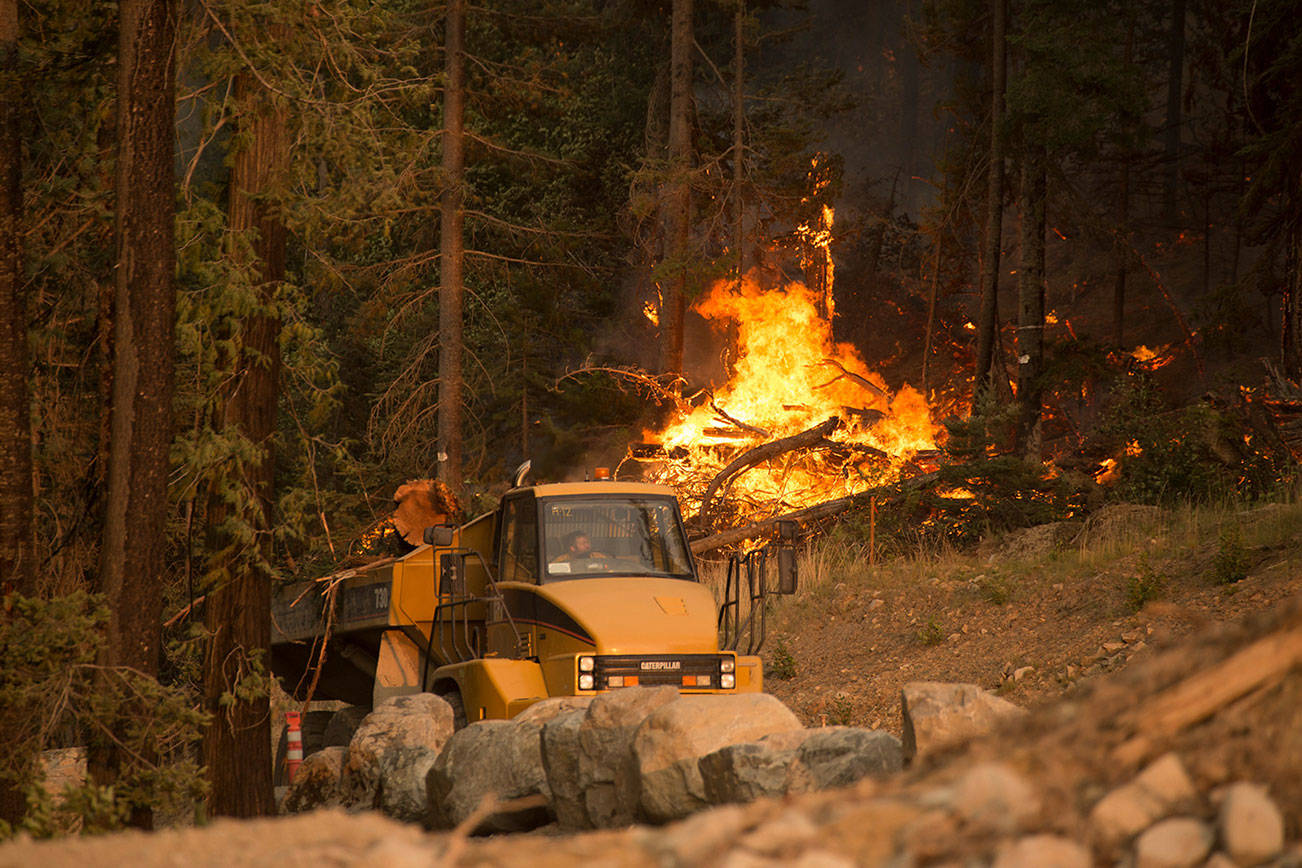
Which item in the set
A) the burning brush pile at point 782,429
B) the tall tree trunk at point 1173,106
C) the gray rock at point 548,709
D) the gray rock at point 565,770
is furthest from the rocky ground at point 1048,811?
the tall tree trunk at point 1173,106

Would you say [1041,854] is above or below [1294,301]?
below

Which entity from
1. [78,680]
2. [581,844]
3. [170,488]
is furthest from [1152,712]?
[170,488]

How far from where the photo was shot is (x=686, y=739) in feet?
21.1

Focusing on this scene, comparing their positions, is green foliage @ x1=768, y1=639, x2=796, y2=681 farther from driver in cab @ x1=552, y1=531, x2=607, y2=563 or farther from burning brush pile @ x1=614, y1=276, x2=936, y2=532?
burning brush pile @ x1=614, y1=276, x2=936, y2=532

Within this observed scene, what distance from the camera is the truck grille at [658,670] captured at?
9.68m

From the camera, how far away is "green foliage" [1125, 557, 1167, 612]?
41.9 ft

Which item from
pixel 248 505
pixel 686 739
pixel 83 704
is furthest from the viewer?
pixel 248 505

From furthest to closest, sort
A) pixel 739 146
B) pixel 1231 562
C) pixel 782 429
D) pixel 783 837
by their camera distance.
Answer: pixel 739 146 → pixel 782 429 → pixel 1231 562 → pixel 783 837

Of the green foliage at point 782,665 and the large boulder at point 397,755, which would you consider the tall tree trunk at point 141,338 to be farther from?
the green foliage at point 782,665

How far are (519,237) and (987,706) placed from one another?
Result: 823 inches

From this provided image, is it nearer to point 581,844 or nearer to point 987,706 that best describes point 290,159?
point 987,706

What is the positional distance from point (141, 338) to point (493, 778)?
470 centimetres

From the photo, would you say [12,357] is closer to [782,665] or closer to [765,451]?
[782,665]

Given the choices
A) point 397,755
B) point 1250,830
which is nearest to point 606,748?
point 397,755
